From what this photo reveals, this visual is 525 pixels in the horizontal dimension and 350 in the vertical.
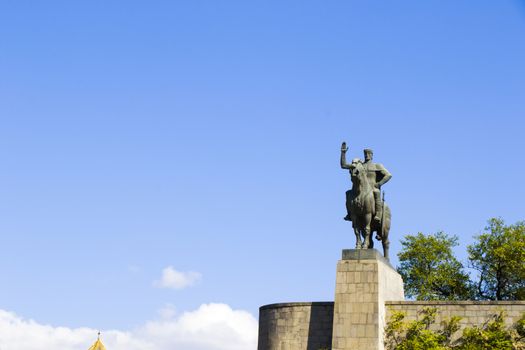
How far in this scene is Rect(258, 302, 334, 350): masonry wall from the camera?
97.7 feet

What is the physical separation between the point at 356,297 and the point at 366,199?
10.3 feet

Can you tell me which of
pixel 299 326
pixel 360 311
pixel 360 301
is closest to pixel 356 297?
pixel 360 301

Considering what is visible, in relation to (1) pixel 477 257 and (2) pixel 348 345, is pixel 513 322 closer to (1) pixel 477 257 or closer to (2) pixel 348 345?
(2) pixel 348 345

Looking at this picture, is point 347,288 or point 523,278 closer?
point 347,288

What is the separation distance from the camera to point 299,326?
99.1 feet

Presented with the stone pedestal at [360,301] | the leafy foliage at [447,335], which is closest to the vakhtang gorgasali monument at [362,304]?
the stone pedestal at [360,301]

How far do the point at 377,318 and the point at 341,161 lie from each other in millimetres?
5155

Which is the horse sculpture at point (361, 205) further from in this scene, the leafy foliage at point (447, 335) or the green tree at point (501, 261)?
the green tree at point (501, 261)

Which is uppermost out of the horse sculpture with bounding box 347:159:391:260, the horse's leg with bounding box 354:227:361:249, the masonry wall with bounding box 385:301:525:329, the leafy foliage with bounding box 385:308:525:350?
the horse sculpture with bounding box 347:159:391:260

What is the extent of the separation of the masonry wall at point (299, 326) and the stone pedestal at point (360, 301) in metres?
1.58

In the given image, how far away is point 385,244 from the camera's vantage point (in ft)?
99.7

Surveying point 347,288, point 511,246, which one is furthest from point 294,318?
point 511,246

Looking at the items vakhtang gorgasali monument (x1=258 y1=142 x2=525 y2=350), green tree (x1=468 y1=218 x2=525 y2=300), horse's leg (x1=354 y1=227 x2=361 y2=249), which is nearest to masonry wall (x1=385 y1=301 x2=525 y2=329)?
vakhtang gorgasali monument (x1=258 y1=142 x2=525 y2=350)

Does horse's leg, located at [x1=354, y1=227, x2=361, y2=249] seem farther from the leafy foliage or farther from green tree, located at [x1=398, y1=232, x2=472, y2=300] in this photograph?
green tree, located at [x1=398, y1=232, x2=472, y2=300]
